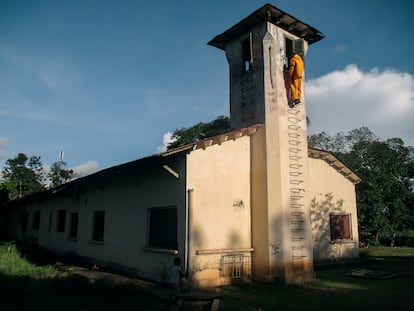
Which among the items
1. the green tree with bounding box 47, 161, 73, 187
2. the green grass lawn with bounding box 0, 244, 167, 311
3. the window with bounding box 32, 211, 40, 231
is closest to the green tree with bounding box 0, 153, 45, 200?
the green tree with bounding box 47, 161, 73, 187

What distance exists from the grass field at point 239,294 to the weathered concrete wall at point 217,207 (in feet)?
2.91

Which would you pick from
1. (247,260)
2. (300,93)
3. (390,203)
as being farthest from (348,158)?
(247,260)

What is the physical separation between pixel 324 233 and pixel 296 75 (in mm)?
7222

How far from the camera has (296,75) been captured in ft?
36.5

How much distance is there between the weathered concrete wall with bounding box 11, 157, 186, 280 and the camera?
9.59 meters

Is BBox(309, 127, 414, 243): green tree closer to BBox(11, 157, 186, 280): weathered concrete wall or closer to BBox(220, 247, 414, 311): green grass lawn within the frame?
BBox(220, 247, 414, 311): green grass lawn

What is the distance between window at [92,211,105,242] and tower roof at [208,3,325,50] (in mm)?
8354

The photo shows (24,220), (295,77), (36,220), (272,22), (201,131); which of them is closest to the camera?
(295,77)

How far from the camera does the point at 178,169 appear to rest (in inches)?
374

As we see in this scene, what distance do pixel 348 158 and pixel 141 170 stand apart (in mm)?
28250

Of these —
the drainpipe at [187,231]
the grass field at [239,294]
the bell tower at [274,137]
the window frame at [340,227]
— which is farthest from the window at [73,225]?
the window frame at [340,227]

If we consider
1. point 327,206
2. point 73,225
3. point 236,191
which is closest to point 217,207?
point 236,191

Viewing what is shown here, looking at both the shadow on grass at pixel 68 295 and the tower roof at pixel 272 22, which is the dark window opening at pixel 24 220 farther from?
the tower roof at pixel 272 22

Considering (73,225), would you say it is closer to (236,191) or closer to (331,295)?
(236,191)
